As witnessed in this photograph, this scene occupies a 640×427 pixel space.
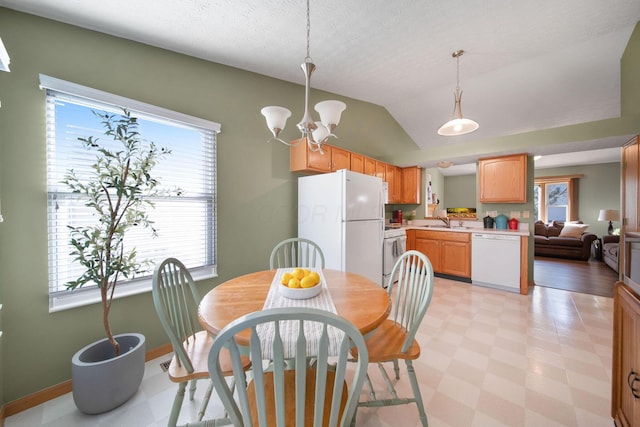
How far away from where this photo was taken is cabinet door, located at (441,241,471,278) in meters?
3.81

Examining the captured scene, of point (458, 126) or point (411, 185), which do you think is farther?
point (411, 185)

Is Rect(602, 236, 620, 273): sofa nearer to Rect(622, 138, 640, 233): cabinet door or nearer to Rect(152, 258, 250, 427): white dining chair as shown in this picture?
Rect(622, 138, 640, 233): cabinet door

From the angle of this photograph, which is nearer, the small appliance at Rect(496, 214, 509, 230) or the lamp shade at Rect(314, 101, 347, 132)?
the lamp shade at Rect(314, 101, 347, 132)

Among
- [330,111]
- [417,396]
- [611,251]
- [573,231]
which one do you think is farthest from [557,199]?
[330,111]

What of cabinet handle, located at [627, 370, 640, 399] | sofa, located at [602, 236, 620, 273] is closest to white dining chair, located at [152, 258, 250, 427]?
cabinet handle, located at [627, 370, 640, 399]

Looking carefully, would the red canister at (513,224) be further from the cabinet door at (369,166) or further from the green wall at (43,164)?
the green wall at (43,164)

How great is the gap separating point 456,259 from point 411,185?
162 cm

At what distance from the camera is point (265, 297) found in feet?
4.33

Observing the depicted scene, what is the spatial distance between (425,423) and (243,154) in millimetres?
2633

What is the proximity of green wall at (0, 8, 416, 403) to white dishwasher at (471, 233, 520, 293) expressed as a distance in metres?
3.13

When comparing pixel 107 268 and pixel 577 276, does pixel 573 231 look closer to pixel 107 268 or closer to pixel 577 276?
pixel 577 276

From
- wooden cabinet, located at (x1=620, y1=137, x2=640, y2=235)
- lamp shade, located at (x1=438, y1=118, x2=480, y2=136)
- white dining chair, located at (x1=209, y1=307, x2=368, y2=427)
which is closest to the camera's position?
white dining chair, located at (x1=209, y1=307, x2=368, y2=427)

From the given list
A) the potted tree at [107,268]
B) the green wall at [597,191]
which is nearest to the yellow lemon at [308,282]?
the potted tree at [107,268]

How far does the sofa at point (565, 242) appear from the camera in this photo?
17.2ft
